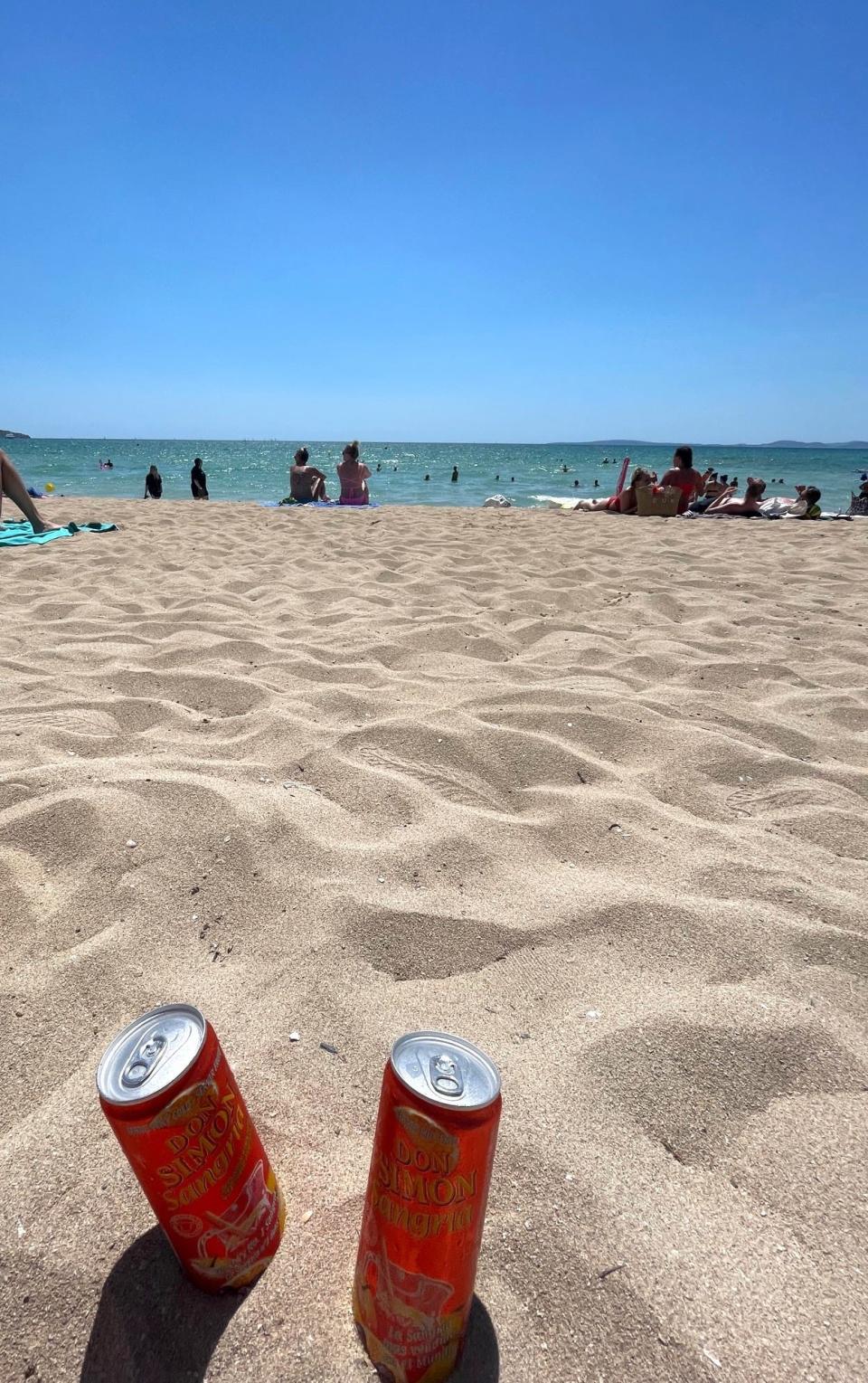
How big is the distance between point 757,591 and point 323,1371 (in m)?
4.36

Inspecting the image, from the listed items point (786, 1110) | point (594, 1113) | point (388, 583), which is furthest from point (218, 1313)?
point (388, 583)

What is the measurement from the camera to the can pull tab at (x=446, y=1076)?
67cm

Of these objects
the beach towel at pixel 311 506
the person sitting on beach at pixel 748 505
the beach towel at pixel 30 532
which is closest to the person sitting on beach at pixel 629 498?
the person sitting on beach at pixel 748 505

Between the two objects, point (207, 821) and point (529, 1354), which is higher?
point (207, 821)

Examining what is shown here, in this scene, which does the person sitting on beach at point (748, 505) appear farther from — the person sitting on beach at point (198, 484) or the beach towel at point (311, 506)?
the person sitting on beach at point (198, 484)

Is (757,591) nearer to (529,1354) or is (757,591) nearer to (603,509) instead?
(529,1354)

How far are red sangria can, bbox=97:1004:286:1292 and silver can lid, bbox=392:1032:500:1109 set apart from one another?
0.71ft

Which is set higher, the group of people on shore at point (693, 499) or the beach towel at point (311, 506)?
the group of people on shore at point (693, 499)

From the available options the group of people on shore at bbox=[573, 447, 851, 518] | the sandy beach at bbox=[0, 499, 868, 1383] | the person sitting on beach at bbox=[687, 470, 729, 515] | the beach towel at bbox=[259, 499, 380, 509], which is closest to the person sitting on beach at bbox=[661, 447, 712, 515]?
the group of people on shore at bbox=[573, 447, 851, 518]

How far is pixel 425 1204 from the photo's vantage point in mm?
687

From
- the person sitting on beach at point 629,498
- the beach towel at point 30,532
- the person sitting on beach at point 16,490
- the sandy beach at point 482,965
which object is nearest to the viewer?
the sandy beach at point 482,965

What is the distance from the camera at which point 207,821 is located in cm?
169

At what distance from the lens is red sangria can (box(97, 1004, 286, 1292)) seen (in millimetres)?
707

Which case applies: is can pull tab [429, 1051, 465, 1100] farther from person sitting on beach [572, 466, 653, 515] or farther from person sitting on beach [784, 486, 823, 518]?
person sitting on beach [784, 486, 823, 518]
